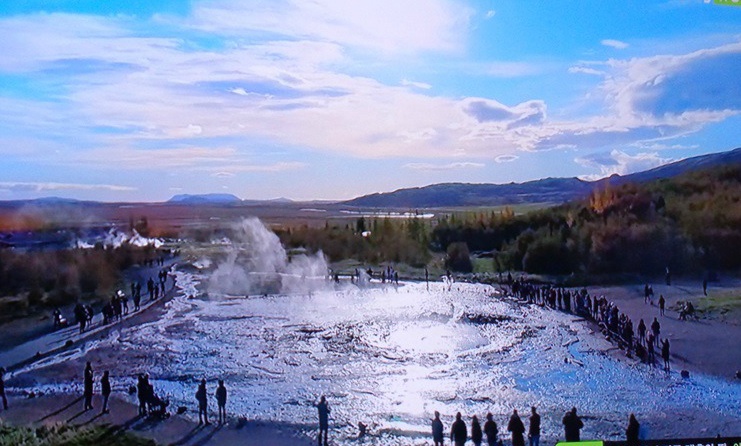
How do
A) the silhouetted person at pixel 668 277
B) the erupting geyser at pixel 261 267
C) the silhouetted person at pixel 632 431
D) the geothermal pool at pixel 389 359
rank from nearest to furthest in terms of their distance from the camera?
the silhouetted person at pixel 632 431
the geothermal pool at pixel 389 359
the silhouetted person at pixel 668 277
the erupting geyser at pixel 261 267

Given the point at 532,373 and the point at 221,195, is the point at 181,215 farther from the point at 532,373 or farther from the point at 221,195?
the point at 532,373

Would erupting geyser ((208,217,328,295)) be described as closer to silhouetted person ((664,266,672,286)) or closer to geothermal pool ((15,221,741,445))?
geothermal pool ((15,221,741,445))

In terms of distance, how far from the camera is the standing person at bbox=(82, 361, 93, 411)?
4320 mm

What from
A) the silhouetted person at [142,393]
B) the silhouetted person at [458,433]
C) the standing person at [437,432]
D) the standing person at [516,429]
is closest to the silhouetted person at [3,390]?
the silhouetted person at [142,393]

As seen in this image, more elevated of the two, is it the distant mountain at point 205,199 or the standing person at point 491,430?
the distant mountain at point 205,199

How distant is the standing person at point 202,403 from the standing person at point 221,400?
0.08m

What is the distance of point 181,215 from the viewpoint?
15.4ft

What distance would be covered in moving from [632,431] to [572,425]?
0.37 meters

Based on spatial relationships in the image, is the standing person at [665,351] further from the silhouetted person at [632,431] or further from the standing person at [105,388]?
the standing person at [105,388]

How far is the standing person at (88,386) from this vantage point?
4.32 meters

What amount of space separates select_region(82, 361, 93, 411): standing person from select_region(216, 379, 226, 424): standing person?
82cm

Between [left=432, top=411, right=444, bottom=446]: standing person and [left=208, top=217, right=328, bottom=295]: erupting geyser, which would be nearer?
[left=432, top=411, right=444, bottom=446]: standing person

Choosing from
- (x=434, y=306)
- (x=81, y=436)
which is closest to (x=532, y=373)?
(x=434, y=306)

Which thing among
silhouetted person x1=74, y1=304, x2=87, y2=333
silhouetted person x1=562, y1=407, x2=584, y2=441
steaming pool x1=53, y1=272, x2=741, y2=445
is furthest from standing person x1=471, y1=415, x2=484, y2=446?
silhouetted person x1=74, y1=304, x2=87, y2=333
